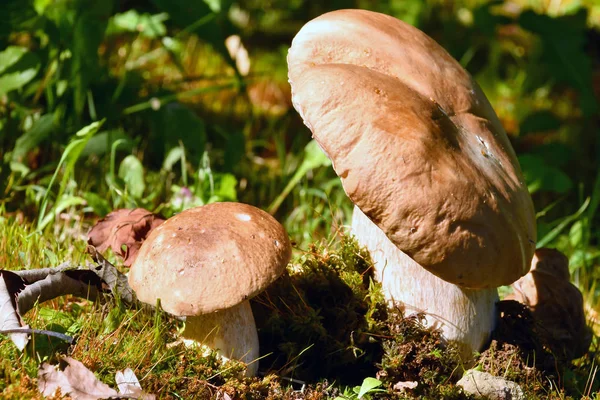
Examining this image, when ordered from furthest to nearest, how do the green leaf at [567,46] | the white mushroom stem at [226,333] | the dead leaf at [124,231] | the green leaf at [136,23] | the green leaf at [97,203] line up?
the green leaf at [567,46], the green leaf at [136,23], the green leaf at [97,203], the dead leaf at [124,231], the white mushroom stem at [226,333]

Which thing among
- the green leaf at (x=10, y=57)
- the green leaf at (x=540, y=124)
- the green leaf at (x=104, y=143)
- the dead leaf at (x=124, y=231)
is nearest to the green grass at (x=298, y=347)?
the dead leaf at (x=124, y=231)

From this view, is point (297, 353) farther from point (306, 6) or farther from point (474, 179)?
point (306, 6)

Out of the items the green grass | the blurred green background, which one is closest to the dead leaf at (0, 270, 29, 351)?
the green grass

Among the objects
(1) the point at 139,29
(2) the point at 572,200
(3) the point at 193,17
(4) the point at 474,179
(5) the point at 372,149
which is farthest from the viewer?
(2) the point at 572,200

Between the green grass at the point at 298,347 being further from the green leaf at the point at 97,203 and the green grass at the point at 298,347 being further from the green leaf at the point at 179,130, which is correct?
the green leaf at the point at 179,130

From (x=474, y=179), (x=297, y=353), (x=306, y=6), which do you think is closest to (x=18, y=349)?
(x=297, y=353)

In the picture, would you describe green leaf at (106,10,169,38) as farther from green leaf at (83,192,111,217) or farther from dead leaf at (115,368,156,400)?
dead leaf at (115,368,156,400)

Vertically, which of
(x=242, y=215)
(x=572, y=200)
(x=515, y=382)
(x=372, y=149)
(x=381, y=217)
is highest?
(x=372, y=149)
